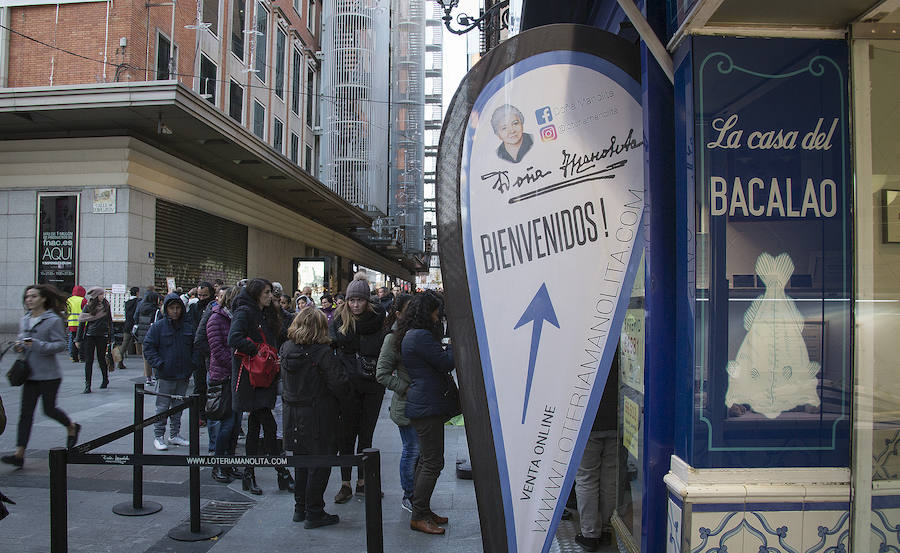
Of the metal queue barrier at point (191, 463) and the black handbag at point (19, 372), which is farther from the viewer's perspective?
the black handbag at point (19, 372)

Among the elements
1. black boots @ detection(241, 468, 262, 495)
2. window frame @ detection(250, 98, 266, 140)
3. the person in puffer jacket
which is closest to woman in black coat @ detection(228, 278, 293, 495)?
black boots @ detection(241, 468, 262, 495)

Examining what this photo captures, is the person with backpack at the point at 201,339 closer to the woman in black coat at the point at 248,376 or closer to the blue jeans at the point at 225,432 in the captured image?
the blue jeans at the point at 225,432

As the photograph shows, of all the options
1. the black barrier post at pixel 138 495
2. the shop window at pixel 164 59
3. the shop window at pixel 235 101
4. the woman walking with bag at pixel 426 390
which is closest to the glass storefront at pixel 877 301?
the woman walking with bag at pixel 426 390

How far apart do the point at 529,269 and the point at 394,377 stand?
252cm

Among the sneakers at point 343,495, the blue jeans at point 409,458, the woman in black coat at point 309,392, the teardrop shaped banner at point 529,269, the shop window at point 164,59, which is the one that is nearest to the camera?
the teardrop shaped banner at point 529,269

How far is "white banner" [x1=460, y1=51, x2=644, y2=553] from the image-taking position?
2.66 metres

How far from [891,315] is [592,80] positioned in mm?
1730

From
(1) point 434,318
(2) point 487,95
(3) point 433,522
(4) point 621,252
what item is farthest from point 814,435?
(3) point 433,522

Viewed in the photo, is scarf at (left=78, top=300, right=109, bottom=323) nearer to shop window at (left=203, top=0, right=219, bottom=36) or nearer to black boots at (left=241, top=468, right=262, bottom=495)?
black boots at (left=241, top=468, right=262, bottom=495)

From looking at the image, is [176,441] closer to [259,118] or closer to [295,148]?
[259,118]

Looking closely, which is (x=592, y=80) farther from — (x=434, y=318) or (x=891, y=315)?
(x=434, y=318)

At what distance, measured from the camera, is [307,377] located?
4.82m

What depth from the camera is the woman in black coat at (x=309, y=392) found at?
15.8 feet

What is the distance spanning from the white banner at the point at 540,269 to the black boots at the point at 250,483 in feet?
11.9
